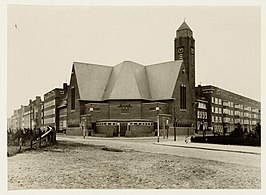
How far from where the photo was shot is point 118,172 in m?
5.09

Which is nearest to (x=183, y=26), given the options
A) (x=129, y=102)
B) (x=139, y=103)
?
(x=139, y=103)

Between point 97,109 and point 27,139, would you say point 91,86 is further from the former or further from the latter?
point 27,139

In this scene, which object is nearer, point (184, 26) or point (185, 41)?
point (184, 26)

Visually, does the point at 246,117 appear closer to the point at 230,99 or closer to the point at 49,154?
the point at 230,99

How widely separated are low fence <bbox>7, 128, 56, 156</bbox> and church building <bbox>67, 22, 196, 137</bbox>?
1880 mm

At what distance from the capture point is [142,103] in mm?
8664

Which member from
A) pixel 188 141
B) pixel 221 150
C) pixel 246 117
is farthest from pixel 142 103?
pixel 246 117

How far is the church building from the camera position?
804cm

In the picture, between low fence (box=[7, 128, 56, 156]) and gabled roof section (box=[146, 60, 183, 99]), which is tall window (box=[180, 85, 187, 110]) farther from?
low fence (box=[7, 128, 56, 156])

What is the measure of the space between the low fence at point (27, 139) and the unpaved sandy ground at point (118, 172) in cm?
14

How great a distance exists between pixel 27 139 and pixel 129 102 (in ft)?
13.3

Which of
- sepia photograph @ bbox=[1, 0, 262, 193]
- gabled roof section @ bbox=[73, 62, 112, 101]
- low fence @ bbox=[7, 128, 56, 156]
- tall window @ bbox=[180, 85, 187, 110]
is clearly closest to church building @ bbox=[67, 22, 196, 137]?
gabled roof section @ bbox=[73, 62, 112, 101]

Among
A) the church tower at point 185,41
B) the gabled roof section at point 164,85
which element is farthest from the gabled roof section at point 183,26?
the gabled roof section at point 164,85

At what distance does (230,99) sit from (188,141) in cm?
271
